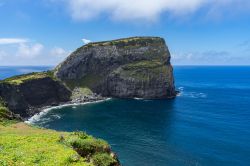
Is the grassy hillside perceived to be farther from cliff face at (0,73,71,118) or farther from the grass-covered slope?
cliff face at (0,73,71,118)

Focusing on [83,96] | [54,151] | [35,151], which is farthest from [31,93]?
[54,151]

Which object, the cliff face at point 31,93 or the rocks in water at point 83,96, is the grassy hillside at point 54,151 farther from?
the rocks in water at point 83,96

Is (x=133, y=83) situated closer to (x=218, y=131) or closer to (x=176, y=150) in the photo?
(x=218, y=131)

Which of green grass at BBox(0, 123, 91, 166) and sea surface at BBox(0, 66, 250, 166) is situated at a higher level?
green grass at BBox(0, 123, 91, 166)

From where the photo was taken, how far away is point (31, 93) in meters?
166

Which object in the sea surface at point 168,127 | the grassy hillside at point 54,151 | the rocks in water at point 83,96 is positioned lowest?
the sea surface at point 168,127

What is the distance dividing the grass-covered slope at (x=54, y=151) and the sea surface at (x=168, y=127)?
45100mm

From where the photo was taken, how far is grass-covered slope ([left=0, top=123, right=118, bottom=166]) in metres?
27.3

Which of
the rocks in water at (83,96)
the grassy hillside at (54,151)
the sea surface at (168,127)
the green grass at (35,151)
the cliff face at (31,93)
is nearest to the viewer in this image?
the green grass at (35,151)

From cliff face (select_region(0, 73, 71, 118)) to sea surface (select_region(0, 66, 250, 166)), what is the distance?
1187cm

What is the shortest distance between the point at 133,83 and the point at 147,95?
39.0 ft

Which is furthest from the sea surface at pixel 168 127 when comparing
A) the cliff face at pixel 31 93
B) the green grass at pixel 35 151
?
the green grass at pixel 35 151

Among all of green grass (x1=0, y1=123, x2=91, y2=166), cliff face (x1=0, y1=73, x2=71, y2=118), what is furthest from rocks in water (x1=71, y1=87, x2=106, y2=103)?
green grass (x1=0, y1=123, x2=91, y2=166)

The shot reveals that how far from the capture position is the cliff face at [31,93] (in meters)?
146
